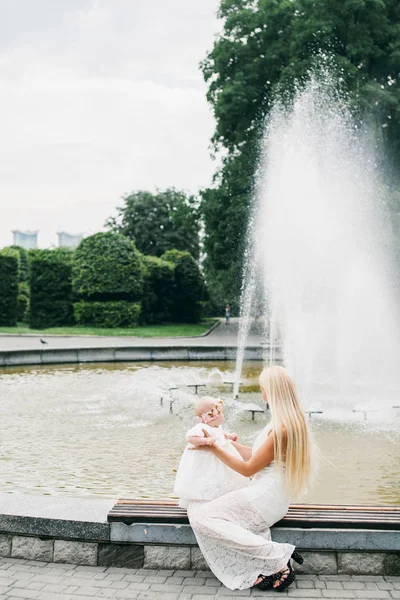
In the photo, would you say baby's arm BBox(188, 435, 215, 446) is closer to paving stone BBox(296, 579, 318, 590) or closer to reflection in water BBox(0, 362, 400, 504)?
paving stone BBox(296, 579, 318, 590)

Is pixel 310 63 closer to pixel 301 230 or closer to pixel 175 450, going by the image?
pixel 301 230

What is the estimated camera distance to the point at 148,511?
4.63 m

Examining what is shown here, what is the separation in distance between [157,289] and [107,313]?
8682mm

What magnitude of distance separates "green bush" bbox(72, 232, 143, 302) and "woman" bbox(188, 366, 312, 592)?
32379mm

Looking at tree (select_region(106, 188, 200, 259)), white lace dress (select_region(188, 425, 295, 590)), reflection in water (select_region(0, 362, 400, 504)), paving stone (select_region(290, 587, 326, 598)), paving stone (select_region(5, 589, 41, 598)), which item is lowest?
reflection in water (select_region(0, 362, 400, 504))

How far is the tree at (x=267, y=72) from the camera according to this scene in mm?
26781

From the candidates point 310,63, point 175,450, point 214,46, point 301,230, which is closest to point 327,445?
point 175,450

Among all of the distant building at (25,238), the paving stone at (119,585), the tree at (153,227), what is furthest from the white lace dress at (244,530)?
the distant building at (25,238)

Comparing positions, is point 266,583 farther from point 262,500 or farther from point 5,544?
point 5,544

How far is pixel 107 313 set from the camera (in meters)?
36.2

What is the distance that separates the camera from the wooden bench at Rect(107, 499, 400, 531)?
14.7 feet

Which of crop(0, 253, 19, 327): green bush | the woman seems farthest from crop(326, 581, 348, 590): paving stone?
crop(0, 253, 19, 327): green bush

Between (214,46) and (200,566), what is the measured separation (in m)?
29.8

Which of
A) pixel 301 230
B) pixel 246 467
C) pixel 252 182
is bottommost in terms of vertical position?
pixel 246 467
